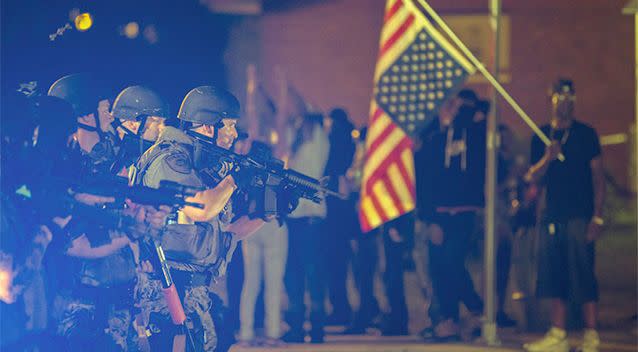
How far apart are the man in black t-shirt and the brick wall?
37.9ft

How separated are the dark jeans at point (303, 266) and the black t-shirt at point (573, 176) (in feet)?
7.51

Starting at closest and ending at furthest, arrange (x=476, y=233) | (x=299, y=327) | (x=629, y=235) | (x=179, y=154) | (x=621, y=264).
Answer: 1. (x=179, y=154)
2. (x=299, y=327)
3. (x=476, y=233)
4. (x=621, y=264)
5. (x=629, y=235)

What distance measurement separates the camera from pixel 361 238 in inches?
494

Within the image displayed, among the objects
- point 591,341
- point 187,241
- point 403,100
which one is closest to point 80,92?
point 187,241

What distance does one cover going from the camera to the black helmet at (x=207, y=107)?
29.1 feet

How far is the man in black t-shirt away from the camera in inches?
424

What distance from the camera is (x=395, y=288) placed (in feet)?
39.0

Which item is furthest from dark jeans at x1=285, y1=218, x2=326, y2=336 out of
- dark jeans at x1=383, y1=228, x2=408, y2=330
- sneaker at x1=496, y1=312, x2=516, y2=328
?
sneaker at x1=496, y1=312, x2=516, y2=328

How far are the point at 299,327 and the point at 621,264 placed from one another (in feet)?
27.4

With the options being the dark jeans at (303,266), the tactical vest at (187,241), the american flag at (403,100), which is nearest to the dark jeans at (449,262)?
the american flag at (403,100)

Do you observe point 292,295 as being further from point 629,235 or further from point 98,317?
point 629,235

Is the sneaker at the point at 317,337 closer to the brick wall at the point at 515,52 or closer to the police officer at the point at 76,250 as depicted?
the police officer at the point at 76,250

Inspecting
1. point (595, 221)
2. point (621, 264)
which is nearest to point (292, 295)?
point (595, 221)

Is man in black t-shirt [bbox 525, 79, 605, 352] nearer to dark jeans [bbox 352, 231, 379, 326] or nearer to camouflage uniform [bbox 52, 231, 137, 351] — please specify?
dark jeans [bbox 352, 231, 379, 326]
